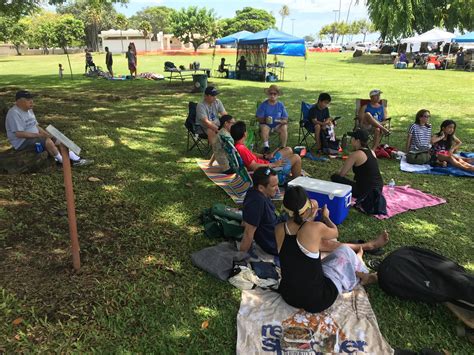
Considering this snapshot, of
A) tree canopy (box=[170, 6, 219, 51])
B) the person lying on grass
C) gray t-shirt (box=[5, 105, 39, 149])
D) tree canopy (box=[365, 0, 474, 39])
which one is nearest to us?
the person lying on grass

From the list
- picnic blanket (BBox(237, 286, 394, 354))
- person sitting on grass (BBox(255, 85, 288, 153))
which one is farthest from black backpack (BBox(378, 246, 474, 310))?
person sitting on grass (BBox(255, 85, 288, 153))

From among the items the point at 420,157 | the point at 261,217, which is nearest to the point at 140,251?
the point at 261,217

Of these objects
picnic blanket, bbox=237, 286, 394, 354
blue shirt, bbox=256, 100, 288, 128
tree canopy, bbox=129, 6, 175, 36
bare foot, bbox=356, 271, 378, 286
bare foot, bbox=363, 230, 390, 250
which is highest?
tree canopy, bbox=129, 6, 175, 36

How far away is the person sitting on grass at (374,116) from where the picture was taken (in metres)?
7.27

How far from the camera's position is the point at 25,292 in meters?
3.18

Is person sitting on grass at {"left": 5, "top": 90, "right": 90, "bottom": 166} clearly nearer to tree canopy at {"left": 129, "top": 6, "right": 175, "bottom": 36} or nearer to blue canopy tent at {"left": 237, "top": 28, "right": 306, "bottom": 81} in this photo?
blue canopy tent at {"left": 237, "top": 28, "right": 306, "bottom": 81}

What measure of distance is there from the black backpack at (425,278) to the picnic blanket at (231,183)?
2181 millimetres

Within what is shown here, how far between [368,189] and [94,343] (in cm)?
354

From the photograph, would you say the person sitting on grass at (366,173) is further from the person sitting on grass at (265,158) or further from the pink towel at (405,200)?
the person sitting on grass at (265,158)

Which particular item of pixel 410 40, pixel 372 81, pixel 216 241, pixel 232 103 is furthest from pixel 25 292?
pixel 410 40

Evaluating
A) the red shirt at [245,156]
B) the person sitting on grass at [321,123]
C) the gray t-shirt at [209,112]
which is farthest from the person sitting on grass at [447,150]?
the gray t-shirt at [209,112]

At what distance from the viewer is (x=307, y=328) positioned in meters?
2.80

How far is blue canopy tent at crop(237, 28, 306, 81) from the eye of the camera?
1762cm

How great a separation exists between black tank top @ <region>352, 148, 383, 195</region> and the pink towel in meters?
0.38
